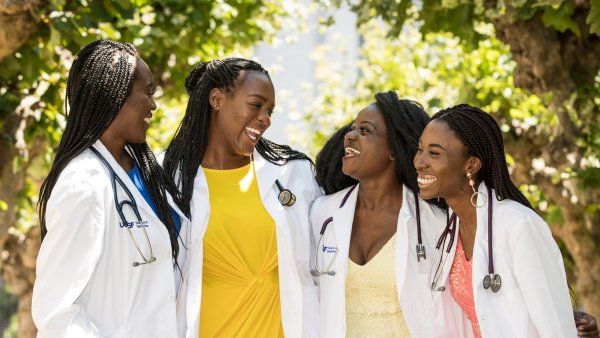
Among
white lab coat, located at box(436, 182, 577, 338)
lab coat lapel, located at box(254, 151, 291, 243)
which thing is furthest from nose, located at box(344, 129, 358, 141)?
white lab coat, located at box(436, 182, 577, 338)

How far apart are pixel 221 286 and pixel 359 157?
3.24 feet

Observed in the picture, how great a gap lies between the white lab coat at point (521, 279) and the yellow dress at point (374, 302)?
62 cm

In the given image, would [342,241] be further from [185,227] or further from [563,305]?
[563,305]

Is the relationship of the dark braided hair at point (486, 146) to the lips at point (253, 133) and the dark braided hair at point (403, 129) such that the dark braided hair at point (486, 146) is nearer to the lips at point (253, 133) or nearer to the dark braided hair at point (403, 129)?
the dark braided hair at point (403, 129)

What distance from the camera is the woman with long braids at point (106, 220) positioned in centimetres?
439

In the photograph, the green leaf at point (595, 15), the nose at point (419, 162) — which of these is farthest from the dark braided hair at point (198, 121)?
the green leaf at point (595, 15)

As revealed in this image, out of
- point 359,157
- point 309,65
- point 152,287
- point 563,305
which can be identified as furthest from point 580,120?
point 309,65

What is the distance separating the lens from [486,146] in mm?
5004

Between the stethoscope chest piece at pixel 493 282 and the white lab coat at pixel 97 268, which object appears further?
the stethoscope chest piece at pixel 493 282

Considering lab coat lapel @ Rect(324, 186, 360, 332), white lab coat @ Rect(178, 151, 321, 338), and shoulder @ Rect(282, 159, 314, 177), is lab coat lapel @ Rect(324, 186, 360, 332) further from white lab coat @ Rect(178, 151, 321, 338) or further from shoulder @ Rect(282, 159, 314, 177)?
shoulder @ Rect(282, 159, 314, 177)

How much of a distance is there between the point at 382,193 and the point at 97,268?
1.75 metres

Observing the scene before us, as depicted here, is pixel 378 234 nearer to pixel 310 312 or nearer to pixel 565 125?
pixel 310 312

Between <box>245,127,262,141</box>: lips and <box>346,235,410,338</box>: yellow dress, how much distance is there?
2.74ft

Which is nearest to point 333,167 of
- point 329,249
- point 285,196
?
A: point 285,196
